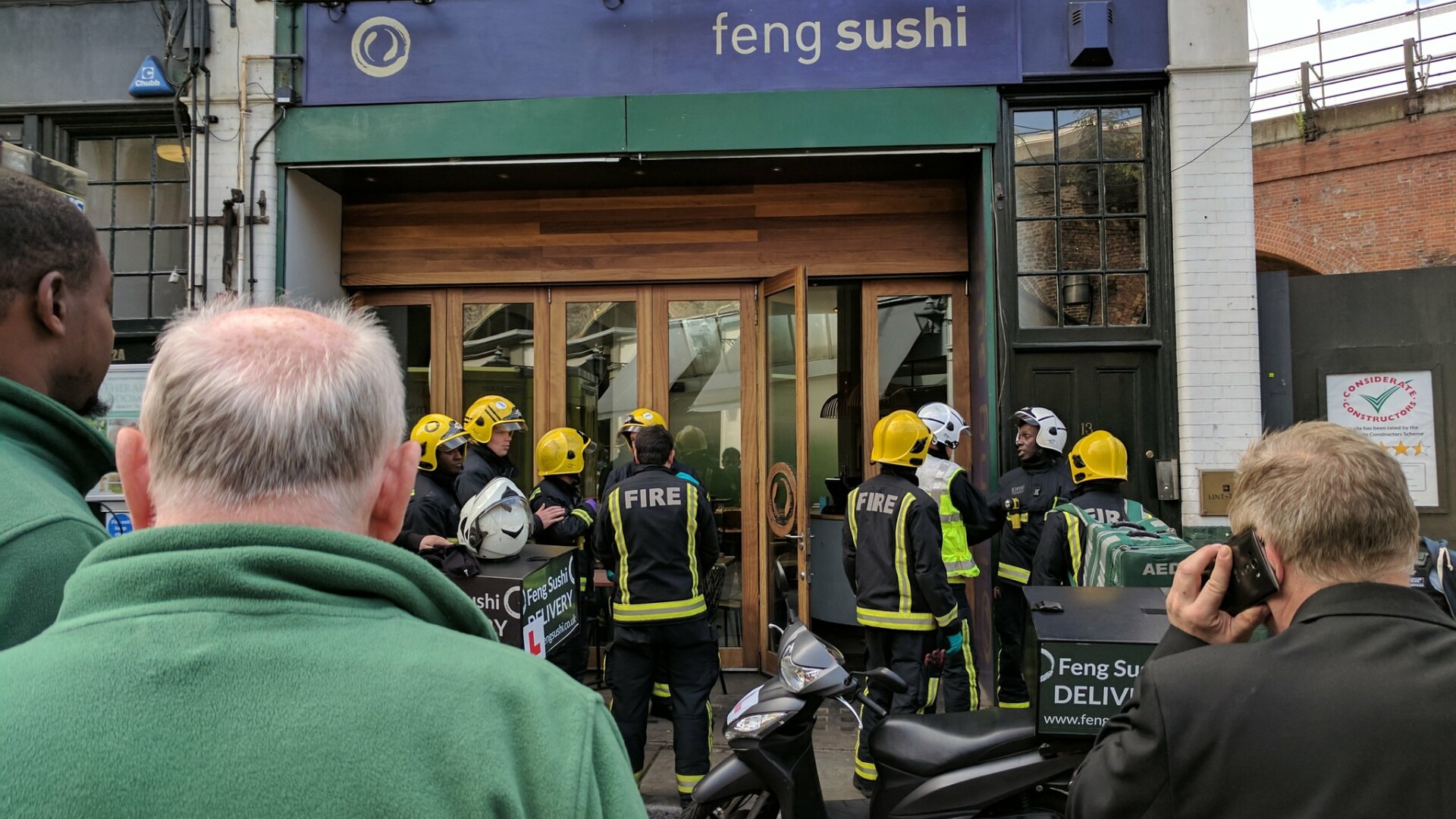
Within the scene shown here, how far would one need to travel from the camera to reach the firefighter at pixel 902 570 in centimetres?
517

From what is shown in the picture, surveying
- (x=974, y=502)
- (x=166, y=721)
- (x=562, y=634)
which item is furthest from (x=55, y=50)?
(x=166, y=721)

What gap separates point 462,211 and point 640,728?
490 centimetres

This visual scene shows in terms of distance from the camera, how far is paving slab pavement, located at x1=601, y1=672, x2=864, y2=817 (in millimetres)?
5027

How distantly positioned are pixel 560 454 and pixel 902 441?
8.10 feet

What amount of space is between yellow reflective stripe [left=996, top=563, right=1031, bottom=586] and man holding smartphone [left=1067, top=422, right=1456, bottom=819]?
4.64m

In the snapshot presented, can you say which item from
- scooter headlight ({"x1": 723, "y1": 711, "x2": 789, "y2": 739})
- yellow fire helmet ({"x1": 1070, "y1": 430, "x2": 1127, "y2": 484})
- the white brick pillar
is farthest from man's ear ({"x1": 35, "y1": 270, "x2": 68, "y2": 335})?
the white brick pillar

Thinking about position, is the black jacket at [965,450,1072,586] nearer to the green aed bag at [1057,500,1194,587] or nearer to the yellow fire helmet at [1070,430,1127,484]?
the yellow fire helmet at [1070,430,1127,484]

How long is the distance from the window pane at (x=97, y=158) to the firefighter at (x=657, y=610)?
237 inches

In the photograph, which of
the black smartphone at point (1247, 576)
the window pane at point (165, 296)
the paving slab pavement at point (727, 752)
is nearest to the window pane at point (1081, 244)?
the paving slab pavement at point (727, 752)

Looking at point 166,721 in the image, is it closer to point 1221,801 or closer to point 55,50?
point 1221,801

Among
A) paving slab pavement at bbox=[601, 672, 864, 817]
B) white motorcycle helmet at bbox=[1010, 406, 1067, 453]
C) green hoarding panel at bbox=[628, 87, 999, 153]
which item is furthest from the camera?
green hoarding panel at bbox=[628, 87, 999, 153]

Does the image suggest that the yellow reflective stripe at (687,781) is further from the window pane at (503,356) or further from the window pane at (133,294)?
the window pane at (133,294)

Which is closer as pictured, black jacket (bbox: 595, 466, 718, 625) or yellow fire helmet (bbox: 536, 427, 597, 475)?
black jacket (bbox: 595, 466, 718, 625)

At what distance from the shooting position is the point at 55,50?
732 cm
